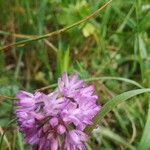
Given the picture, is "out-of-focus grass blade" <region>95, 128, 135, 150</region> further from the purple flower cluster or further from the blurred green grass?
the purple flower cluster

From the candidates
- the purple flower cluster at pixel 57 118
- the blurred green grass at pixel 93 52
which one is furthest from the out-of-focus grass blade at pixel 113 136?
the purple flower cluster at pixel 57 118

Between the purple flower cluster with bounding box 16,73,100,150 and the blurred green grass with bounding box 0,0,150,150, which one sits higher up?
the blurred green grass with bounding box 0,0,150,150

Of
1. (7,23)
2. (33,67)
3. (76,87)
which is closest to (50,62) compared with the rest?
(33,67)

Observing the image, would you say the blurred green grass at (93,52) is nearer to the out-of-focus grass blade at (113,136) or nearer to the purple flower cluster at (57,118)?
the out-of-focus grass blade at (113,136)

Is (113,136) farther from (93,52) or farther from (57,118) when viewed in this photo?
(57,118)

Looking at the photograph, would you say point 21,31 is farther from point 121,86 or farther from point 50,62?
point 121,86

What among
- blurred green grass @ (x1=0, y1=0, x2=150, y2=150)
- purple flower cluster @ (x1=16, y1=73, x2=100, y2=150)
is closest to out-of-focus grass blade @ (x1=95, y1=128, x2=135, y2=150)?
blurred green grass @ (x1=0, y1=0, x2=150, y2=150)
